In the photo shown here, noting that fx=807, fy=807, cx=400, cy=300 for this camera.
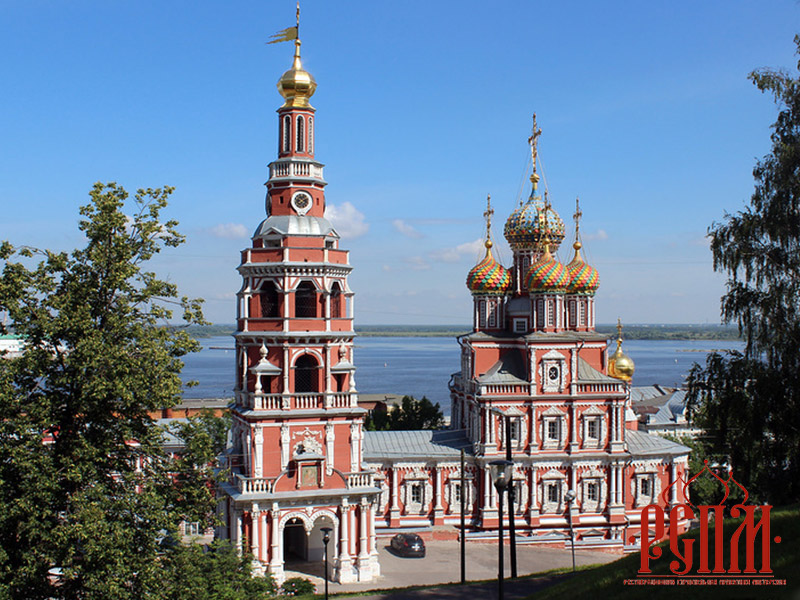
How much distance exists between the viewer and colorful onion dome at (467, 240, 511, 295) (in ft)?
113

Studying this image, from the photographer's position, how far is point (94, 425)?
47.5 ft

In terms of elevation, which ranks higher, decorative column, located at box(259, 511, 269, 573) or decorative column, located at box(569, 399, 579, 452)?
decorative column, located at box(569, 399, 579, 452)

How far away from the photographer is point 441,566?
88.2 feet

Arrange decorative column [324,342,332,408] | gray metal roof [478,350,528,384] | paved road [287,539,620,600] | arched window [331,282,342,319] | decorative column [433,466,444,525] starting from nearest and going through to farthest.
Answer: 1. paved road [287,539,620,600]
2. decorative column [324,342,332,408]
3. arched window [331,282,342,319]
4. decorative column [433,466,444,525]
5. gray metal roof [478,350,528,384]

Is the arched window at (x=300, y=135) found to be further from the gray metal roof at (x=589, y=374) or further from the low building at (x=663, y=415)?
the low building at (x=663, y=415)

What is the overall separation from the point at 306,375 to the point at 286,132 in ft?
26.1

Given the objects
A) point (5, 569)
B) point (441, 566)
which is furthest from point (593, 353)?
point (5, 569)

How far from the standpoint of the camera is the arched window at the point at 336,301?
25.8 meters

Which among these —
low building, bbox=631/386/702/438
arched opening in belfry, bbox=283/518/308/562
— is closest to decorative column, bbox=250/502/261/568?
arched opening in belfry, bbox=283/518/308/562

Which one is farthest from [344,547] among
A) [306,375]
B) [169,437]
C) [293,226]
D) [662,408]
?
[662,408]

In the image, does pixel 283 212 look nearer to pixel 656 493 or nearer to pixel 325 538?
pixel 325 538

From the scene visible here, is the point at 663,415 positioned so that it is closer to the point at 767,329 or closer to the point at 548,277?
the point at 548,277

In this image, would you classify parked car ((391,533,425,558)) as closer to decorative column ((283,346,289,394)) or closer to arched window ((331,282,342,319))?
decorative column ((283,346,289,394))

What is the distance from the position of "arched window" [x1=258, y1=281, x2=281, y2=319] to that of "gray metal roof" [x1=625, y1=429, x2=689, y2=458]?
15702 millimetres
